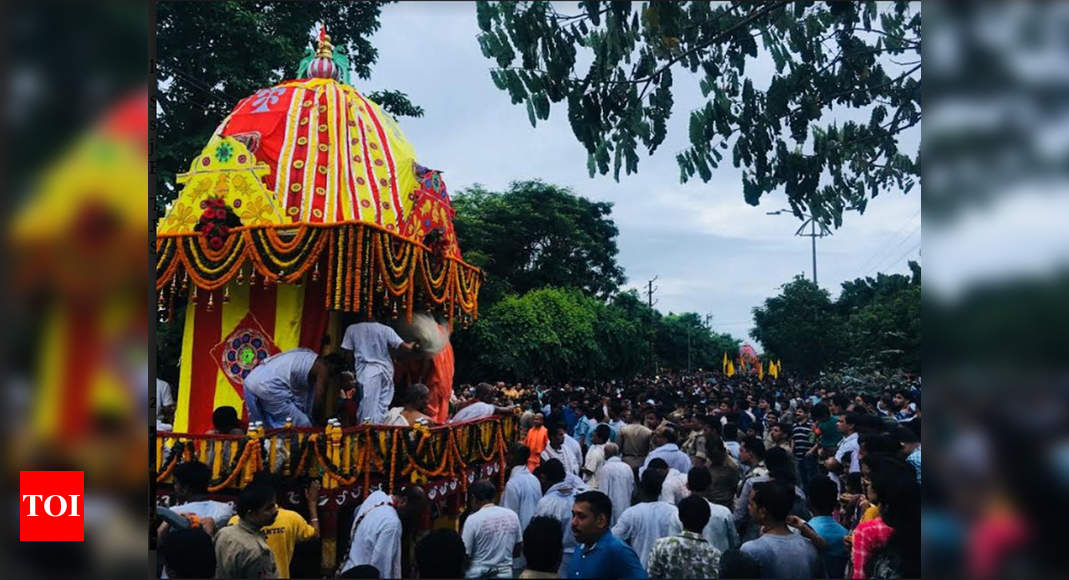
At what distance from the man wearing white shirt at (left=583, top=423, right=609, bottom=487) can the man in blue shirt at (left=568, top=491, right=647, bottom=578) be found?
14.4 feet

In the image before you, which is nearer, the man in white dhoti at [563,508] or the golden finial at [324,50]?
the man in white dhoti at [563,508]

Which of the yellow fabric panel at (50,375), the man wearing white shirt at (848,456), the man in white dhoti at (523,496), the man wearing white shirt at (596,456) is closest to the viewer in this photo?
the yellow fabric panel at (50,375)

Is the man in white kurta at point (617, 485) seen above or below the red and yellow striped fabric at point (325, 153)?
below

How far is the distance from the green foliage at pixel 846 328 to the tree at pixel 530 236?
1141 centimetres

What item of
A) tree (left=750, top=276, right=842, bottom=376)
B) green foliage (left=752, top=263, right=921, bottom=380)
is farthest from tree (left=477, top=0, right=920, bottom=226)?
tree (left=750, top=276, right=842, bottom=376)

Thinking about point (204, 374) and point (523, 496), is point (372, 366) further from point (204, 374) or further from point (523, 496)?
point (523, 496)

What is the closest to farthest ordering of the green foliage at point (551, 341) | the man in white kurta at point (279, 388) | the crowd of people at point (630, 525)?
the crowd of people at point (630, 525) → the man in white kurta at point (279, 388) → the green foliage at point (551, 341)

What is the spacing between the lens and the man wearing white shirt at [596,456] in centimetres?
903

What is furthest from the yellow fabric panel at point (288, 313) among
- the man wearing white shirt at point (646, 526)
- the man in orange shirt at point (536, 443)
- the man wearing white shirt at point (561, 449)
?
the man wearing white shirt at point (646, 526)

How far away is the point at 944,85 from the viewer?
2738 mm

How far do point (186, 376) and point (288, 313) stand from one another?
148cm

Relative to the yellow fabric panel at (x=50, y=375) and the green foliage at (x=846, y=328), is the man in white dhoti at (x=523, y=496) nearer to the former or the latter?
the yellow fabric panel at (x=50, y=375)

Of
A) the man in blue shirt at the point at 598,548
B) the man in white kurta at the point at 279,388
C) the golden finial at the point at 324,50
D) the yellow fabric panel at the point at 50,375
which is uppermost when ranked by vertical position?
the golden finial at the point at 324,50

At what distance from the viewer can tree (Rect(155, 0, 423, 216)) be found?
14.9 metres
